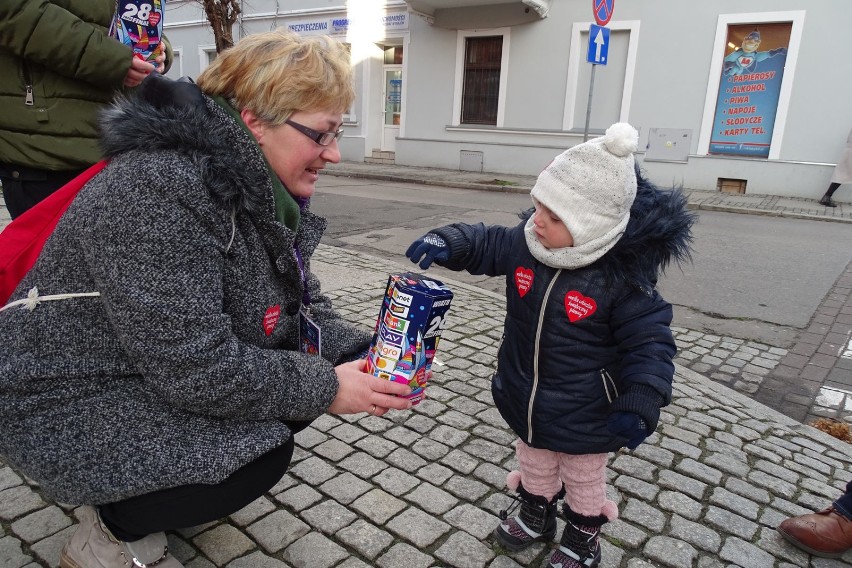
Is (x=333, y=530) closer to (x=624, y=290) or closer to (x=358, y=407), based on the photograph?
(x=358, y=407)

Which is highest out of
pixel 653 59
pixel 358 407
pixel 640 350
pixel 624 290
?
pixel 653 59

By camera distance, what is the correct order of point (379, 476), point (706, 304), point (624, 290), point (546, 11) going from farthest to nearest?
1. point (546, 11)
2. point (706, 304)
3. point (379, 476)
4. point (624, 290)

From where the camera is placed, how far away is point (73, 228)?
5.11 ft

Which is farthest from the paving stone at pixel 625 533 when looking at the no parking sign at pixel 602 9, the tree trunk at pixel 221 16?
the tree trunk at pixel 221 16

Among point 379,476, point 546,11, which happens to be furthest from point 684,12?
point 379,476

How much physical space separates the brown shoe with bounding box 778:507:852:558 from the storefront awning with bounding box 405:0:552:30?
1336cm

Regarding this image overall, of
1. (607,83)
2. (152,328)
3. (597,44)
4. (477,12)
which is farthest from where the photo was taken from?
(477,12)

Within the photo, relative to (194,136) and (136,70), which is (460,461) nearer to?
(194,136)

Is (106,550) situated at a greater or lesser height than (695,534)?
greater

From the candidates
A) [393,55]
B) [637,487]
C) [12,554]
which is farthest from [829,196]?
[12,554]

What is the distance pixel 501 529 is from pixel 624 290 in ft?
3.23

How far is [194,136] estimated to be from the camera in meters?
1.57

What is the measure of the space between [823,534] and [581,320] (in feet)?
4.14

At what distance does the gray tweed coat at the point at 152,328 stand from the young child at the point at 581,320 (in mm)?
665
